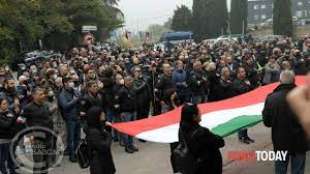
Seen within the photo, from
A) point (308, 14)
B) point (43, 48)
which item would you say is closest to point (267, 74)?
point (43, 48)

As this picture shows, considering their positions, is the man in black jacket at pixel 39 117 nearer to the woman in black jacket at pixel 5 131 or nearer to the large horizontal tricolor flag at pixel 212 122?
the woman in black jacket at pixel 5 131

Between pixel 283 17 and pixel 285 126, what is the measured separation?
153 feet

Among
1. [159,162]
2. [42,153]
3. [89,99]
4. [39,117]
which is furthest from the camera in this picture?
[159,162]

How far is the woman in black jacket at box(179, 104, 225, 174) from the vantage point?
22.1ft

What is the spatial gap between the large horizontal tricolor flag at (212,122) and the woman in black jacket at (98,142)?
3.48 feet

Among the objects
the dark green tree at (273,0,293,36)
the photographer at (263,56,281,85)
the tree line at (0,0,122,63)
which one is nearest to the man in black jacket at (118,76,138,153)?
the photographer at (263,56,281,85)

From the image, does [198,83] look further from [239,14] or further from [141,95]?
[239,14]

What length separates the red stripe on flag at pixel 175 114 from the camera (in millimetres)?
9391

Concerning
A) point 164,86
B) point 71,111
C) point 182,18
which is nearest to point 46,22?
point 164,86

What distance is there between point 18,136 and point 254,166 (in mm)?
3970

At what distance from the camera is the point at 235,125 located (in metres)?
9.16

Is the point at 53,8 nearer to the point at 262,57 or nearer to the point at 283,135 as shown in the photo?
the point at 262,57

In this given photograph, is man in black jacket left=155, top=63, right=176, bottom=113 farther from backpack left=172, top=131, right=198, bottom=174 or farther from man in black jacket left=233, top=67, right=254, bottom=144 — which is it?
backpack left=172, top=131, right=198, bottom=174

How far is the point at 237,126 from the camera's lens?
912cm
